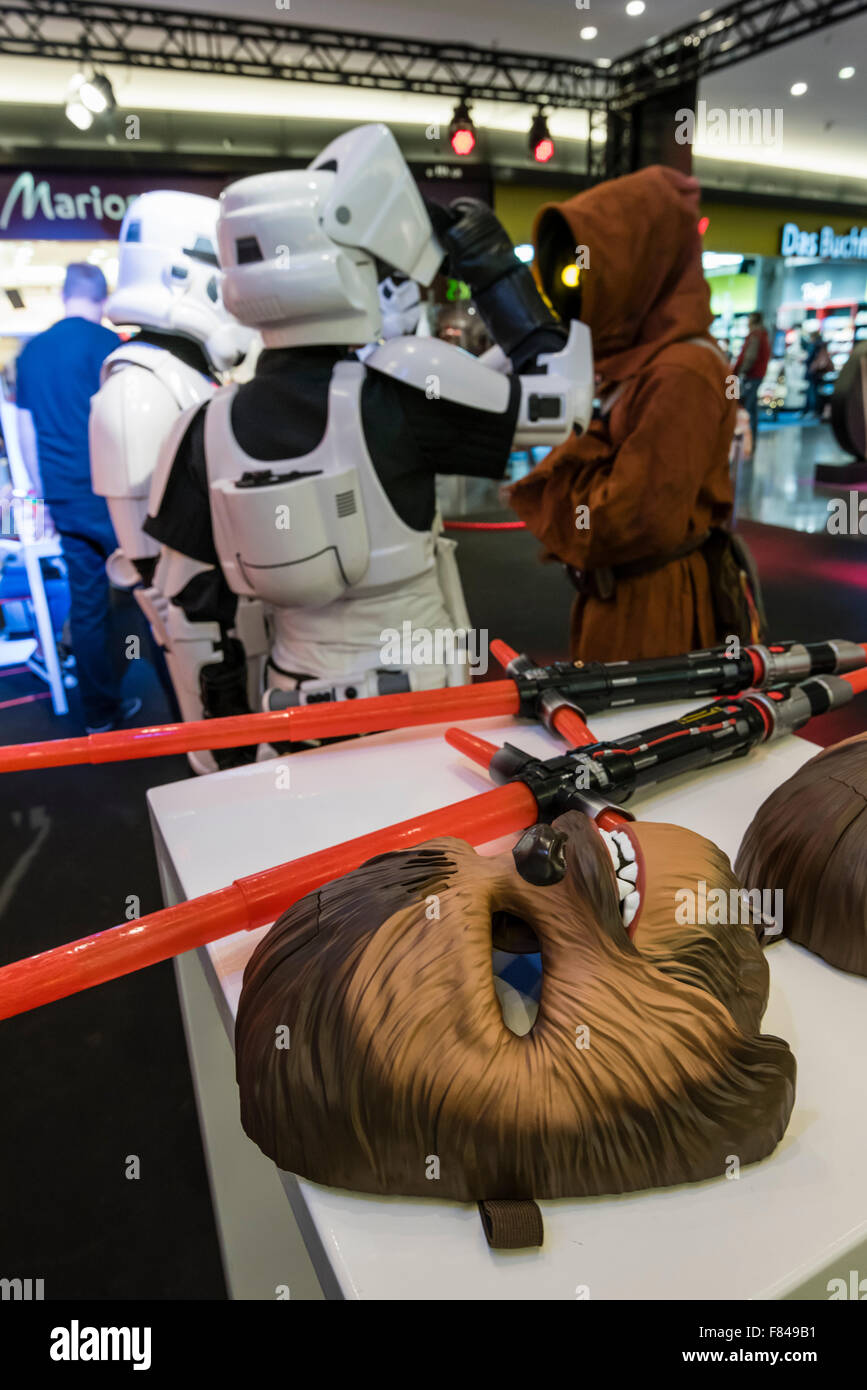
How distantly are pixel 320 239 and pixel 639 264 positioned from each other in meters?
0.57

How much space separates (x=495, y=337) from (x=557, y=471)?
251mm

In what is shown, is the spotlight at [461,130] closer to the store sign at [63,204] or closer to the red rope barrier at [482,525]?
the store sign at [63,204]

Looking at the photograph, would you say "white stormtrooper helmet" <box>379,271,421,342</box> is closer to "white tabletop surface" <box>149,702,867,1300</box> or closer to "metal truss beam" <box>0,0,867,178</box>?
"white tabletop surface" <box>149,702,867,1300</box>

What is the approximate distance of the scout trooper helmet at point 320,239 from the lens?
122cm

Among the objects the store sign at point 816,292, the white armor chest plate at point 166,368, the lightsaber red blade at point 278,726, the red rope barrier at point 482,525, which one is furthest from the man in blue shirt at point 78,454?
the store sign at point 816,292

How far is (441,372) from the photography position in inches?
48.8

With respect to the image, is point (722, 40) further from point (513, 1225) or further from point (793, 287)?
point (513, 1225)

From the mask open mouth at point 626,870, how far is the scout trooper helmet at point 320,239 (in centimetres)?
95

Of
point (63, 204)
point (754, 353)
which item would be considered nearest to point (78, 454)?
point (63, 204)

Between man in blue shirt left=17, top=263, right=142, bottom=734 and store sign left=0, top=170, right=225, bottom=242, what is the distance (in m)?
3.52

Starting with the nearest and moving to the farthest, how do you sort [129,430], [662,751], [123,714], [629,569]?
1. [662,751]
2. [629,569]
3. [129,430]
4. [123,714]

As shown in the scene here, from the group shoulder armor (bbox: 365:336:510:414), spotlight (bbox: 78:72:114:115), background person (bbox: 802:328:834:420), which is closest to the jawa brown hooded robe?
shoulder armor (bbox: 365:336:510:414)
